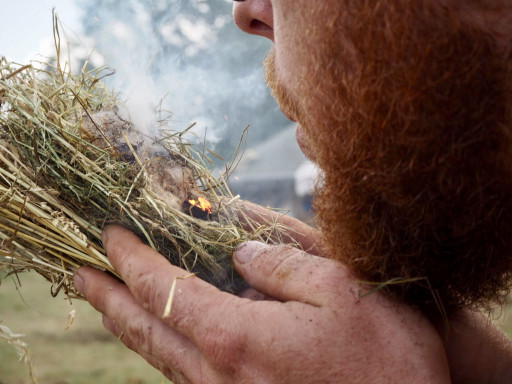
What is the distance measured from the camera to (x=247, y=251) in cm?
100

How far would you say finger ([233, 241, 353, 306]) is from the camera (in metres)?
0.81

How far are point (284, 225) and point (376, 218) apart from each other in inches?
22.8

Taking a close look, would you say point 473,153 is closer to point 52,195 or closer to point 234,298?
point 234,298

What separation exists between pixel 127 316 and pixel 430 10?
84 cm

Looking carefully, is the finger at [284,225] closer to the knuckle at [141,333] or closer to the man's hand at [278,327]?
the man's hand at [278,327]

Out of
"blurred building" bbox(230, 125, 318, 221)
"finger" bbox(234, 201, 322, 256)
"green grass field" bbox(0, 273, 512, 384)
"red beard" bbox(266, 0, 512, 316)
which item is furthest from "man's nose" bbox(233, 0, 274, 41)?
"blurred building" bbox(230, 125, 318, 221)

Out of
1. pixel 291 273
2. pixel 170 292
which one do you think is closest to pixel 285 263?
pixel 291 273

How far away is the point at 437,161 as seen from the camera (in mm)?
670

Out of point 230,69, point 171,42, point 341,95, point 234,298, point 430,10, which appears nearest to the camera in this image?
point 430,10

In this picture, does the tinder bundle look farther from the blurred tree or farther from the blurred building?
the blurred building

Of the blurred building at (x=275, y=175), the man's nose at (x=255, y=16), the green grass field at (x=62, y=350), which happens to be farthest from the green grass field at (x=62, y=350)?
the blurred building at (x=275, y=175)

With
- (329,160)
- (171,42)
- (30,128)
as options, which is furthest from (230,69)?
(329,160)

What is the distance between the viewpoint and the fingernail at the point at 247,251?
3.20 ft

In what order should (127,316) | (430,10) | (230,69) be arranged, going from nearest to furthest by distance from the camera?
1. (430,10)
2. (127,316)
3. (230,69)
